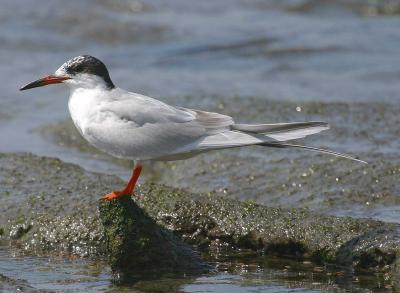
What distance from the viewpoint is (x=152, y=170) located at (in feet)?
27.1

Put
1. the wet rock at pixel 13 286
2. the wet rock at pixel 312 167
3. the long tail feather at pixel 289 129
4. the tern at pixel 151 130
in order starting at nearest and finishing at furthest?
the wet rock at pixel 13 286 < the long tail feather at pixel 289 129 < the tern at pixel 151 130 < the wet rock at pixel 312 167

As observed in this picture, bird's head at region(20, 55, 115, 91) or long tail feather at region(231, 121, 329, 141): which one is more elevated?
bird's head at region(20, 55, 115, 91)

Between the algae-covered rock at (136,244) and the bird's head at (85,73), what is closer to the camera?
the algae-covered rock at (136,244)

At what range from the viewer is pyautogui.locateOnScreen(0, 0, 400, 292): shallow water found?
7.27 meters

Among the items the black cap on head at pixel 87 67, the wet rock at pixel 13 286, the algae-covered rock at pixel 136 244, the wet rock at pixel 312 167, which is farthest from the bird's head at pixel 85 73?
the wet rock at pixel 312 167

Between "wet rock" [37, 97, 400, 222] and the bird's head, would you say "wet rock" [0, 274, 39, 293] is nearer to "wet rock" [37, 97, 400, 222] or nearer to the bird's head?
the bird's head

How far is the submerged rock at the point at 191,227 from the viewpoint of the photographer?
563cm

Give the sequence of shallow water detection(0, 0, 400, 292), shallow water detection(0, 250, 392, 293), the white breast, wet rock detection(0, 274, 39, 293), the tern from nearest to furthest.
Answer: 1. wet rock detection(0, 274, 39, 293)
2. shallow water detection(0, 250, 392, 293)
3. the tern
4. the white breast
5. shallow water detection(0, 0, 400, 292)

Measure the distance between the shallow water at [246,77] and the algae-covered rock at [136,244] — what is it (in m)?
0.24

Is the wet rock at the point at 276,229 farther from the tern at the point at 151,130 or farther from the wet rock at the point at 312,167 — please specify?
the wet rock at the point at 312,167

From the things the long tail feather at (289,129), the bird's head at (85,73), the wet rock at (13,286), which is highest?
the bird's head at (85,73)

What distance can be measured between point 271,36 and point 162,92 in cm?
315

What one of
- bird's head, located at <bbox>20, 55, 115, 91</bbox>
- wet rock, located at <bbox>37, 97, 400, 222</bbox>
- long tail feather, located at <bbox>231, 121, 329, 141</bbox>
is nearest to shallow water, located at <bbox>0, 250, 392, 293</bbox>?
long tail feather, located at <bbox>231, 121, 329, 141</bbox>

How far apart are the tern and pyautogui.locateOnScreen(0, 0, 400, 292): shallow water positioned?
2.65 feet
